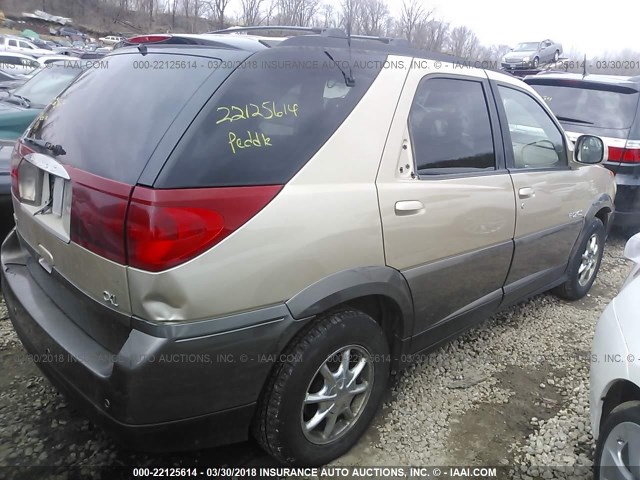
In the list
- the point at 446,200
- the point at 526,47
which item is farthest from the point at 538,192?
the point at 526,47

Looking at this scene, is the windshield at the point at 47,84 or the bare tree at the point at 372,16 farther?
the bare tree at the point at 372,16

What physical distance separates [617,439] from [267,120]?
181cm

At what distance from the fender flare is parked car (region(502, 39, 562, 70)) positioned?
23120 millimetres

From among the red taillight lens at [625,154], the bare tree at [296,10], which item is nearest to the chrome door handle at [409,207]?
the red taillight lens at [625,154]

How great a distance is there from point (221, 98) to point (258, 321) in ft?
2.61

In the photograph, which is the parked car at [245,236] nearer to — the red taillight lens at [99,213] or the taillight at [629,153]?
the red taillight lens at [99,213]

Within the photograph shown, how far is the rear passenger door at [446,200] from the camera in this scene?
222 centimetres

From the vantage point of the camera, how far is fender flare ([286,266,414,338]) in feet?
6.15

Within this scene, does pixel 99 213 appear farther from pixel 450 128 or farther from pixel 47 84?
pixel 47 84

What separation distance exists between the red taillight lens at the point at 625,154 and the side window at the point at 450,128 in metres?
3.40

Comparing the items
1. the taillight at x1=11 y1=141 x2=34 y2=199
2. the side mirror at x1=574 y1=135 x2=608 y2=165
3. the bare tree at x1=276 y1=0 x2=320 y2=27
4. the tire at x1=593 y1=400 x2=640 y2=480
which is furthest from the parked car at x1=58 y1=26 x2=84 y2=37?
the tire at x1=593 y1=400 x2=640 y2=480

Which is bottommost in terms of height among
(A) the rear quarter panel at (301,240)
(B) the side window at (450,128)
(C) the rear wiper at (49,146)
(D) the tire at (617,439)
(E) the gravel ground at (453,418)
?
(E) the gravel ground at (453,418)

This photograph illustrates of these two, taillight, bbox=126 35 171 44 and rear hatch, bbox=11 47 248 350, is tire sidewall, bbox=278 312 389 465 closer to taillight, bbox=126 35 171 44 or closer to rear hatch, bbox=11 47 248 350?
rear hatch, bbox=11 47 248 350

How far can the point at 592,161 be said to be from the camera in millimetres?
3578
